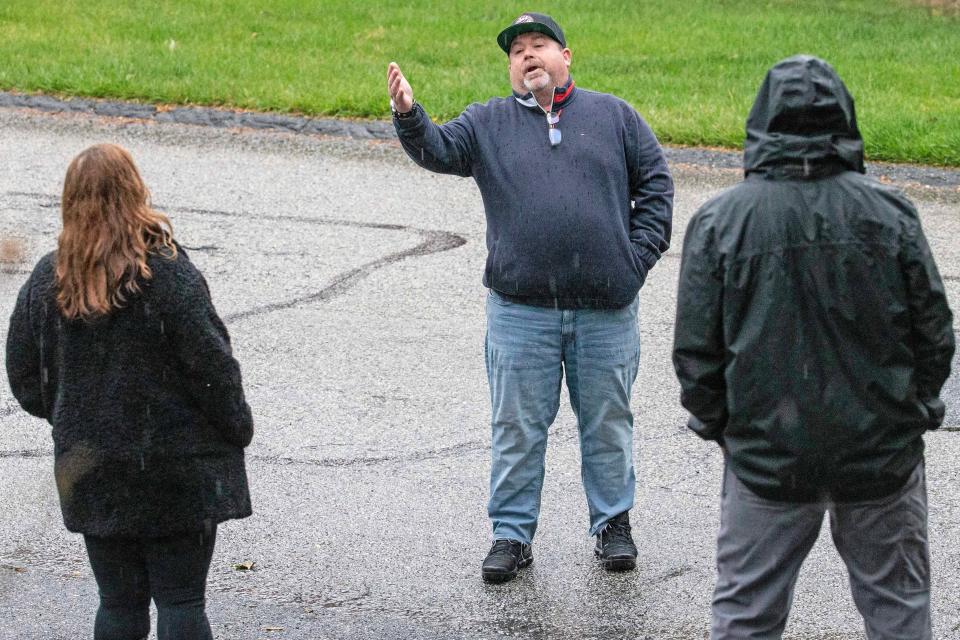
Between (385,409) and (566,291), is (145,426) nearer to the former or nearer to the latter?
(566,291)

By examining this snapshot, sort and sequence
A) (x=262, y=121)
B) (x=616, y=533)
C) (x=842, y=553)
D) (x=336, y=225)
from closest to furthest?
(x=842, y=553) < (x=616, y=533) < (x=336, y=225) < (x=262, y=121)

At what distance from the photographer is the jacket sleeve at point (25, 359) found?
364 cm

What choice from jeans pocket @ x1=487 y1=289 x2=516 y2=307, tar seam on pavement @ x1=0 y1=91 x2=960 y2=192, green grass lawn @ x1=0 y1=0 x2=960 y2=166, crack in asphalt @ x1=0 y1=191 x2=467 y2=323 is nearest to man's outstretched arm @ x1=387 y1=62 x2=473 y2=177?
jeans pocket @ x1=487 y1=289 x2=516 y2=307

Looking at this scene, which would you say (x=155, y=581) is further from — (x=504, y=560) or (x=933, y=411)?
(x=933, y=411)

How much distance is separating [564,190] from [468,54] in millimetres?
10153

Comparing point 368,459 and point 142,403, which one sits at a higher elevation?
point 142,403

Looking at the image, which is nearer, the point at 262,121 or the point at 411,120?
the point at 411,120

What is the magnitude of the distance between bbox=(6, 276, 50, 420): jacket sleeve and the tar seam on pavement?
775cm

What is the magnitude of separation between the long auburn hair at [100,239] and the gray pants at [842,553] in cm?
163

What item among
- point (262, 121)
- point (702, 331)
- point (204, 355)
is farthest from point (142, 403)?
point (262, 121)

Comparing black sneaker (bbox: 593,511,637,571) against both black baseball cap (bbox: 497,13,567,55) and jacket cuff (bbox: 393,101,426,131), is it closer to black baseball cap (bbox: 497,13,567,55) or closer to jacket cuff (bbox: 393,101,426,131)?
jacket cuff (bbox: 393,101,426,131)

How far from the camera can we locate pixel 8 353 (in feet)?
12.1

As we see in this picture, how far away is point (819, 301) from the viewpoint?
3186mm

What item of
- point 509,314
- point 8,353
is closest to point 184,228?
point 509,314
